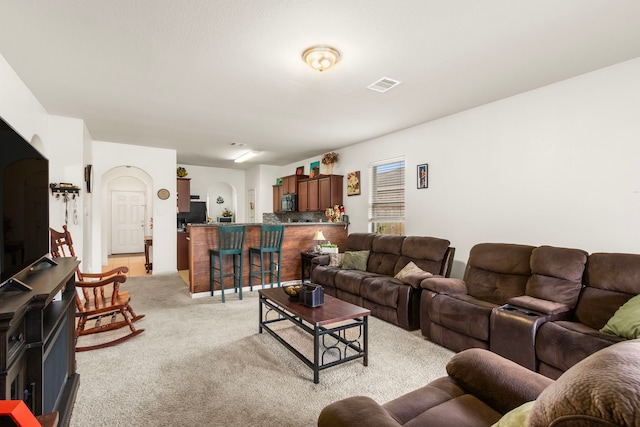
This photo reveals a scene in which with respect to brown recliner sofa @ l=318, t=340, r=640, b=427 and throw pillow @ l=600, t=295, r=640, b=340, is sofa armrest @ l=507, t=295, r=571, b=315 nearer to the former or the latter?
throw pillow @ l=600, t=295, r=640, b=340

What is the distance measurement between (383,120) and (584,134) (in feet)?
7.42

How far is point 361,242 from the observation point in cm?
481

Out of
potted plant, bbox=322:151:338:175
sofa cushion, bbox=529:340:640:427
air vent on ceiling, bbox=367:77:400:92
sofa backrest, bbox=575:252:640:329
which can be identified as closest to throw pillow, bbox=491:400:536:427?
sofa cushion, bbox=529:340:640:427

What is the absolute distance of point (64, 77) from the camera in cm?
305

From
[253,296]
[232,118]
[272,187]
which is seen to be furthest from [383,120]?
[272,187]

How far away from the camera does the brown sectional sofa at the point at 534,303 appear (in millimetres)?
2209

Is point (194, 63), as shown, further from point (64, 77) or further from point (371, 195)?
point (371, 195)

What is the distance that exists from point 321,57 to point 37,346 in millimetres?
2553

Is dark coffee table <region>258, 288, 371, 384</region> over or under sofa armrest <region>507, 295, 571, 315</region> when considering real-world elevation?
under

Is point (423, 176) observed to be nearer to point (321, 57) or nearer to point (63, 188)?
point (321, 57)

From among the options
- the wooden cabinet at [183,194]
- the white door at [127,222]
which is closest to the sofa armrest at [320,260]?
the wooden cabinet at [183,194]

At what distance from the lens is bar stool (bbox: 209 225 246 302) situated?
14.6 ft

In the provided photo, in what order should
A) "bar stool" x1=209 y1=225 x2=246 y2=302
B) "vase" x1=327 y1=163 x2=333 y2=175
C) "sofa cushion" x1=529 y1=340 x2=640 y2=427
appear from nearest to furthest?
"sofa cushion" x1=529 y1=340 x2=640 y2=427 < "bar stool" x1=209 y1=225 x2=246 y2=302 < "vase" x1=327 y1=163 x2=333 y2=175

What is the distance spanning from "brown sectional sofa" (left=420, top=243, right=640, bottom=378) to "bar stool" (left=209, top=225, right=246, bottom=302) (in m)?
2.68
